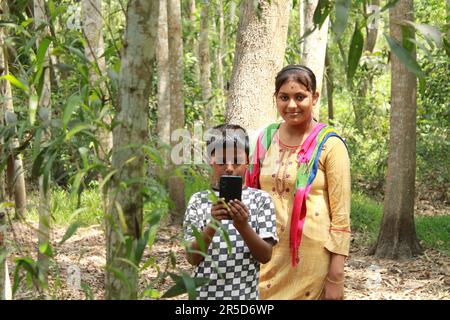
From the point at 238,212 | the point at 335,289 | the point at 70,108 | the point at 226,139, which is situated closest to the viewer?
the point at 70,108

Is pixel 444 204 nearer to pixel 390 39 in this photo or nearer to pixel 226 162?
pixel 226 162

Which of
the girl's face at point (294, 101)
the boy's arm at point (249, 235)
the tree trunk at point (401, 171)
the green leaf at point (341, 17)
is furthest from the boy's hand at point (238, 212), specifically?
the tree trunk at point (401, 171)

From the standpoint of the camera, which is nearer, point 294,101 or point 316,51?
point 294,101

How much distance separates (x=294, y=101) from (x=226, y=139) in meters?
→ 0.38

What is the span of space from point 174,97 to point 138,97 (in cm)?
611

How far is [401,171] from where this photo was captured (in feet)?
21.9

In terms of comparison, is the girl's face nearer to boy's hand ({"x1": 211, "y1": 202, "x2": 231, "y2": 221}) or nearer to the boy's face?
the boy's face

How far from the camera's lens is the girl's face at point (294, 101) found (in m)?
2.96

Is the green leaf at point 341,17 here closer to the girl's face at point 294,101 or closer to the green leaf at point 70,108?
the green leaf at point 70,108

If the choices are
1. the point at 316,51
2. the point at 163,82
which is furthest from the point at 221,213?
the point at 163,82

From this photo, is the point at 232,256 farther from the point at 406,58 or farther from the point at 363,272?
the point at 363,272

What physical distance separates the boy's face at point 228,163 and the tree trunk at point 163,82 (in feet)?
15.6

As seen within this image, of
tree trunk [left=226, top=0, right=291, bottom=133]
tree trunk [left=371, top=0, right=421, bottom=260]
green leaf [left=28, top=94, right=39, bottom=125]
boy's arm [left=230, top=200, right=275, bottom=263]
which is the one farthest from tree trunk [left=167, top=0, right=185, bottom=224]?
green leaf [left=28, top=94, right=39, bottom=125]

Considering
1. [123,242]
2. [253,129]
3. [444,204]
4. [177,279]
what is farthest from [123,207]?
[444,204]
